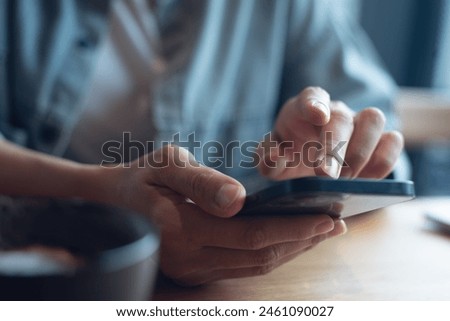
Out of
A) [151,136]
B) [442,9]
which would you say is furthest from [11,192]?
[442,9]

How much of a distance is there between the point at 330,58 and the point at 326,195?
48 centimetres

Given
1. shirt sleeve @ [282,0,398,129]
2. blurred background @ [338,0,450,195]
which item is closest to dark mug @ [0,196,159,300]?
shirt sleeve @ [282,0,398,129]

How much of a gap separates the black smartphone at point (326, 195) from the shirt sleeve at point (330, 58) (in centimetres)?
41

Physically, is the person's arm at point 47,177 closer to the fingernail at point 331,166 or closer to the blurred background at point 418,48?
the fingernail at point 331,166

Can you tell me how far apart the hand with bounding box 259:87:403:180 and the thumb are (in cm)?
9

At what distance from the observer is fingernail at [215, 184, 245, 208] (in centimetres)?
33

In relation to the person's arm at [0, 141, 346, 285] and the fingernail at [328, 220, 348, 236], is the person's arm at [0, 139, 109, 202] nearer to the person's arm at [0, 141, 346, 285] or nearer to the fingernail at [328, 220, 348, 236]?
the person's arm at [0, 141, 346, 285]

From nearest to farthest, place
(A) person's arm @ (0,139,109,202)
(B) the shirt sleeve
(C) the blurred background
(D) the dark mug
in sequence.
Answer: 1. (D) the dark mug
2. (A) person's arm @ (0,139,109,202)
3. (B) the shirt sleeve
4. (C) the blurred background

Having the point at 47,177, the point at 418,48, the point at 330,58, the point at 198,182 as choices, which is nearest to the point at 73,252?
the point at 198,182

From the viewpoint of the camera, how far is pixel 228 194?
0.33m

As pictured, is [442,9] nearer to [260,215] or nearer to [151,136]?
[151,136]

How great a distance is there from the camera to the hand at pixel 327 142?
1.45 feet

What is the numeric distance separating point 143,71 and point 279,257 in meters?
0.37
